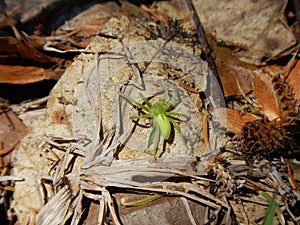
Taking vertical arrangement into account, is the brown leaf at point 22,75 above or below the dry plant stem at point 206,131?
above

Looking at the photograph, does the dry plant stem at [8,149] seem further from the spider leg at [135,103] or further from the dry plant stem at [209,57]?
the dry plant stem at [209,57]

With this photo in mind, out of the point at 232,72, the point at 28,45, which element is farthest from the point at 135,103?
the point at 28,45

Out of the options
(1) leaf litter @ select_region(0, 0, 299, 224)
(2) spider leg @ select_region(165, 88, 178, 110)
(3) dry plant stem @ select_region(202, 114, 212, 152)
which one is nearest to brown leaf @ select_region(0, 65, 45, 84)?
(1) leaf litter @ select_region(0, 0, 299, 224)

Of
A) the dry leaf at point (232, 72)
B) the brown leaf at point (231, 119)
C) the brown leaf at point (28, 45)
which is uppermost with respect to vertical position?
the brown leaf at point (28, 45)

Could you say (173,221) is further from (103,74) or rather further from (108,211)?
(103,74)

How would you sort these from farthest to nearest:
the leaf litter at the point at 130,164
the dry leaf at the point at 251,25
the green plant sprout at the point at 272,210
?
the dry leaf at the point at 251,25 → the leaf litter at the point at 130,164 → the green plant sprout at the point at 272,210

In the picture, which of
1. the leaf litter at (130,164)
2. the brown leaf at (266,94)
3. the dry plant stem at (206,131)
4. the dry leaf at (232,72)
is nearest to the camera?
the leaf litter at (130,164)

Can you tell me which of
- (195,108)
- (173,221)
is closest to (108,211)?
(173,221)

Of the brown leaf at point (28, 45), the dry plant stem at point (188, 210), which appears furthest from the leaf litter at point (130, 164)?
the brown leaf at point (28, 45)
